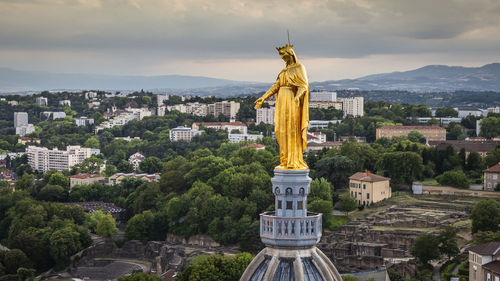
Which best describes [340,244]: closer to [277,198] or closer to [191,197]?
[191,197]

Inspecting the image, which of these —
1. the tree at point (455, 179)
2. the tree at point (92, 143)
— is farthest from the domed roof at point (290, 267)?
the tree at point (92, 143)

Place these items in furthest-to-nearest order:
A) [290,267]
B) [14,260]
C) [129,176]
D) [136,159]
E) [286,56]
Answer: [136,159]
[129,176]
[14,260]
[286,56]
[290,267]

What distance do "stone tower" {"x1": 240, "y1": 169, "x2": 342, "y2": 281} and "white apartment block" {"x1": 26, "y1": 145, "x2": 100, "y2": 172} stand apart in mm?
152252

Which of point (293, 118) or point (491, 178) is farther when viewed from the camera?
point (491, 178)

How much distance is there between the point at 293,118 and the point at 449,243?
48962 millimetres

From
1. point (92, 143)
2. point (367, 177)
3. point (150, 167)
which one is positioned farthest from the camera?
point (92, 143)

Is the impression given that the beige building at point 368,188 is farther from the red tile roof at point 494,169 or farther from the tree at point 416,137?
the tree at point 416,137

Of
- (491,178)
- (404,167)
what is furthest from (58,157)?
(491,178)

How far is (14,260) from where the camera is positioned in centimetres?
7431

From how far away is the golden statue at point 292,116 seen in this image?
15.4 m

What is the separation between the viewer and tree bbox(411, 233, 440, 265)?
201 ft

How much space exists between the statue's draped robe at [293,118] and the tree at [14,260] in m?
62.9

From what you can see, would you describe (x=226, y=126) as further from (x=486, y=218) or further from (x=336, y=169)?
(x=486, y=218)

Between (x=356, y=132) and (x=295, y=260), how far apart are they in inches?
5643
